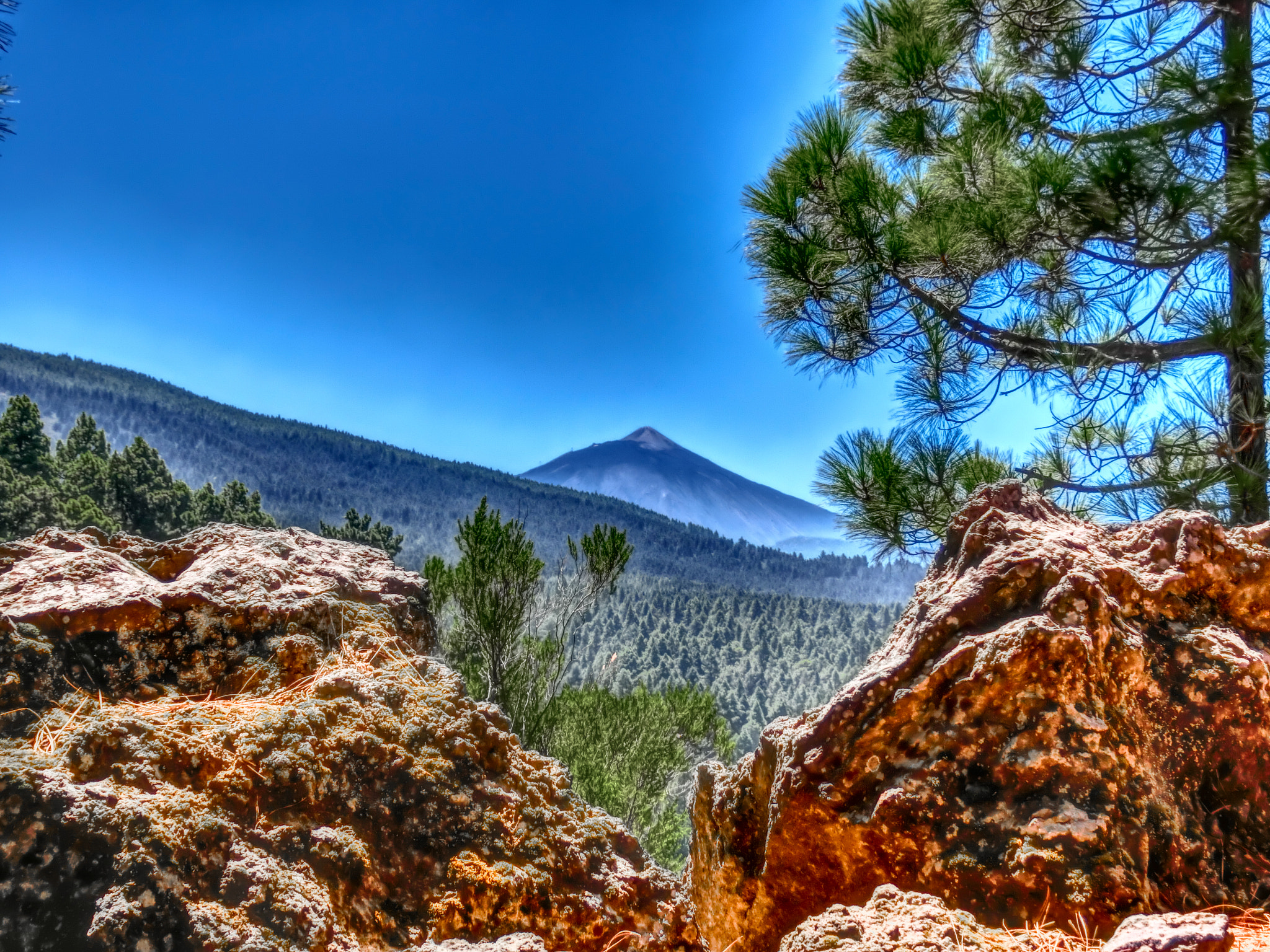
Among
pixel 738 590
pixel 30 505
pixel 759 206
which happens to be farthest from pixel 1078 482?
pixel 738 590

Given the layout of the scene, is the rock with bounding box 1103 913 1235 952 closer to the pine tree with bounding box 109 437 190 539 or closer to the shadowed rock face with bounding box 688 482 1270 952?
the shadowed rock face with bounding box 688 482 1270 952

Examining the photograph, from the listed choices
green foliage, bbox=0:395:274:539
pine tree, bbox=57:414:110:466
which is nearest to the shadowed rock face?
green foliage, bbox=0:395:274:539

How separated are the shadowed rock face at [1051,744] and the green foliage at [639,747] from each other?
555 centimetres

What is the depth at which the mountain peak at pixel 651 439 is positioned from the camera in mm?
90312

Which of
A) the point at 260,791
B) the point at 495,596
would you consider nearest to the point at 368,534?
the point at 495,596

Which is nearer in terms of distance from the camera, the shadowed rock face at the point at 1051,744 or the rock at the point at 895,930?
the rock at the point at 895,930

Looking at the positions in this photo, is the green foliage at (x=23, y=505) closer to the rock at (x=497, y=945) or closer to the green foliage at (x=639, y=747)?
the green foliage at (x=639, y=747)

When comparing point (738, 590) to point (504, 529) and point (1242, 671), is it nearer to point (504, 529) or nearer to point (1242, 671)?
point (504, 529)

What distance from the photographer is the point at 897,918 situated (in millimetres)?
930

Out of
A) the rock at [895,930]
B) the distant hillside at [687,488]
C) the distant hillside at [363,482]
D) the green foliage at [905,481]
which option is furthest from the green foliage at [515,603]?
the distant hillside at [687,488]

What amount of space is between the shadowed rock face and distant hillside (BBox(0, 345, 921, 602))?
19.7 m

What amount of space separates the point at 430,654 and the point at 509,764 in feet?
2.47

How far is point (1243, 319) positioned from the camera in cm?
309

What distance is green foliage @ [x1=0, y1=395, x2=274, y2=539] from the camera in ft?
37.7
